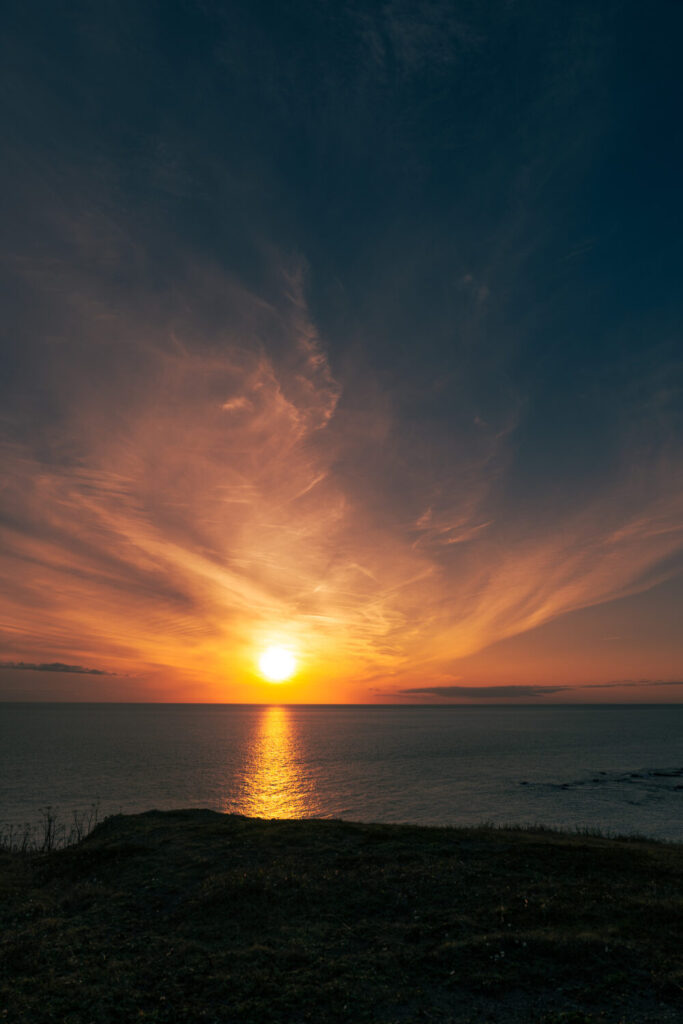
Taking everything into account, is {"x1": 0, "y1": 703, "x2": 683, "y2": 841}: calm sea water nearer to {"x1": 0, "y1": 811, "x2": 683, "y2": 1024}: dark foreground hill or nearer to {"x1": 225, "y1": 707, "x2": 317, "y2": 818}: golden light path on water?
{"x1": 225, "y1": 707, "x2": 317, "y2": 818}: golden light path on water

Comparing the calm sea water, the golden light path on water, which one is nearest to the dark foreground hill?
the calm sea water

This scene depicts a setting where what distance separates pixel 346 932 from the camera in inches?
842

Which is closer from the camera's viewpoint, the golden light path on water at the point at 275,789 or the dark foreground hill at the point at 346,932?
the dark foreground hill at the point at 346,932

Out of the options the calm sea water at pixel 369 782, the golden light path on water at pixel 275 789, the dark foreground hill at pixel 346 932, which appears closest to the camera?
the dark foreground hill at pixel 346 932

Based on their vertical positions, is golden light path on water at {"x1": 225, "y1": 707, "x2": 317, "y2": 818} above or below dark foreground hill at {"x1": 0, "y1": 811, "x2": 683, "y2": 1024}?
above

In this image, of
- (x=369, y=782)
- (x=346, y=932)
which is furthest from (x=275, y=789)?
(x=346, y=932)

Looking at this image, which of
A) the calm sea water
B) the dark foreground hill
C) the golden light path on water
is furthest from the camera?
the golden light path on water

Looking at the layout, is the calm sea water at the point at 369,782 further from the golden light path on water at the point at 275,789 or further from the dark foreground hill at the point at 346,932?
the dark foreground hill at the point at 346,932

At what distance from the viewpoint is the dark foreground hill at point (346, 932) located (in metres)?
15.9

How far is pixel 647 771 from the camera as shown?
108 metres

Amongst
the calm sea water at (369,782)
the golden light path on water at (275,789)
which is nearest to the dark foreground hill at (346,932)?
the calm sea water at (369,782)

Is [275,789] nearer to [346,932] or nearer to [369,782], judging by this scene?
[369,782]

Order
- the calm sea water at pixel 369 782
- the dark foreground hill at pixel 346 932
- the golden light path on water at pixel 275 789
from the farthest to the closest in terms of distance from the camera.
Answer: the golden light path on water at pixel 275 789, the calm sea water at pixel 369 782, the dark foreground hill at pixel 346 932

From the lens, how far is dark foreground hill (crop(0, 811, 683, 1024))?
52.2 ft
